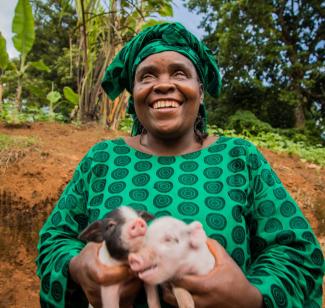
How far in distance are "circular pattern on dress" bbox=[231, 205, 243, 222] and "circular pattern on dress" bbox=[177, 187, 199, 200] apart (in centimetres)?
15

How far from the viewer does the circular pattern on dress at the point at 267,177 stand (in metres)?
1.58

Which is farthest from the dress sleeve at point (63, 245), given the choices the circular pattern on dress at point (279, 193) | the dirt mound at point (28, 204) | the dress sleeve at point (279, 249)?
the dirt mound at point (28, 204)

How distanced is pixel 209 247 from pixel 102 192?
561 millimetres

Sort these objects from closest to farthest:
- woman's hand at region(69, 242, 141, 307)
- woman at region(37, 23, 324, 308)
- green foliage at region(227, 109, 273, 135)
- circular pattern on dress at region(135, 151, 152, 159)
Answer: woman's hand at region(69, 242, 141, 307) → woman at region(37, 23, 324, 308) → circular pattern on dress at region(135, 151, 152, 159) → green foliage at region(227, 109, 273, 135)

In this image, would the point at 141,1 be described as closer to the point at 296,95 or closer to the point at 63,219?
the point at 63,219

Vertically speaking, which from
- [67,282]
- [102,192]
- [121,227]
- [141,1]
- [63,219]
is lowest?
[67,282]

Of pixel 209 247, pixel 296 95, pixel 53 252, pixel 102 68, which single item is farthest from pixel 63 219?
pixel 296 95

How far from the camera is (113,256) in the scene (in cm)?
117

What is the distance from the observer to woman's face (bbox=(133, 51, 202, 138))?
1615 millimetres

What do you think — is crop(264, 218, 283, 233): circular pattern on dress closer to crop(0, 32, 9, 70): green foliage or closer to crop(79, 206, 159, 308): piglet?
crop(79, 206, 159, 308): piglet

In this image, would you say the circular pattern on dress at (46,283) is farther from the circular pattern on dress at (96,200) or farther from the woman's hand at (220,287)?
the woman's hand at (220,287)

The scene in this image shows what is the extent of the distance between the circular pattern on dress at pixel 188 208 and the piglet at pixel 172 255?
267 mm

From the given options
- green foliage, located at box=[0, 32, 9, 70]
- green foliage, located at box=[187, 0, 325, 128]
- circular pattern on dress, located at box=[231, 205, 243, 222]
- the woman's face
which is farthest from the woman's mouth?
green foliage, located at box=[187, 0, 325, 128]

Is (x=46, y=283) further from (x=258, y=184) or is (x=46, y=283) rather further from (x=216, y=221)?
(x=258, y=184)
